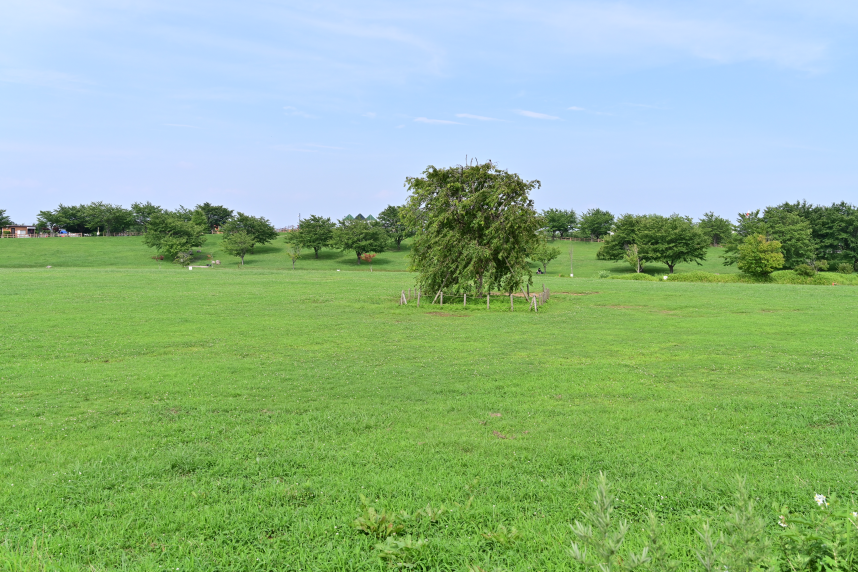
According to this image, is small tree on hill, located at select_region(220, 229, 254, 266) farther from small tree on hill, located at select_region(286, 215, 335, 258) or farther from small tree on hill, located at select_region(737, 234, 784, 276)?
small tree on hill, located at select_region(737, 234, 784, 276)

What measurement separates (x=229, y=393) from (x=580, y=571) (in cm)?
893

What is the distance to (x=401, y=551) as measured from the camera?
17.0ft

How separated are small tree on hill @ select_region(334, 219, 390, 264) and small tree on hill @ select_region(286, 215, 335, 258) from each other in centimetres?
338

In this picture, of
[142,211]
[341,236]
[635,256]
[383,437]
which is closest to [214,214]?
[142,211]

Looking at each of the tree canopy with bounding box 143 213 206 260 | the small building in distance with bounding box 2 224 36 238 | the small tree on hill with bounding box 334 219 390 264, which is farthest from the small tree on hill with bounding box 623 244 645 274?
the small building in distance with bounding box 2 224 36 238

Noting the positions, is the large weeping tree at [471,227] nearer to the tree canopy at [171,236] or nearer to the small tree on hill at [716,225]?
the tree canopy at [171,236]

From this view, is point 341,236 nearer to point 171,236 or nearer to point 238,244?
point 238,244

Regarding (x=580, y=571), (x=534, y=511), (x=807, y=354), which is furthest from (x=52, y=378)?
Result: (x=807, y=354)

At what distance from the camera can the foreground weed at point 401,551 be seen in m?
5.10

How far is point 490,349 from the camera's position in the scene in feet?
58.4

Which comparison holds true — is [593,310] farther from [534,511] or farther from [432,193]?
[534,511]

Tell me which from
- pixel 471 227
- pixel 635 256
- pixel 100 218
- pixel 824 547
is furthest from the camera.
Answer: pixel 100 218

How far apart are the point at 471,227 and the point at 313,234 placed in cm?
7208

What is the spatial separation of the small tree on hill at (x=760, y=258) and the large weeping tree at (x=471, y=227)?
52831mm
